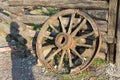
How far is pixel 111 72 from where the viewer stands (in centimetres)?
705

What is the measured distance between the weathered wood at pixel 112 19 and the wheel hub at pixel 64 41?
850mm

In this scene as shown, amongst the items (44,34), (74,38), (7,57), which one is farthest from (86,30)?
(7,57)

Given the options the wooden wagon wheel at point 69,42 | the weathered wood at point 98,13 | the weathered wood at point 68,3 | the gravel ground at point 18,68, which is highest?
the weathered wood at point 68,3

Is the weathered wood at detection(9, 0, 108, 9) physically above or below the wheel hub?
above

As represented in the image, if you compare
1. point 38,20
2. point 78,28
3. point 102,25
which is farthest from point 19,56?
point 102,25

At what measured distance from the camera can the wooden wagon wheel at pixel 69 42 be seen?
23.3 feet

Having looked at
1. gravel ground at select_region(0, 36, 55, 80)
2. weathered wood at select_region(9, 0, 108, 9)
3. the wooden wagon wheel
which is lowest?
gravel ground at select_region(0, 36, 55, 80)

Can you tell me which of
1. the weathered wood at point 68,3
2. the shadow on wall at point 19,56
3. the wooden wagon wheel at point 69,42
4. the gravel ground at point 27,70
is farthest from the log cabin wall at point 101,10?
the shadow on wall at point 19,56

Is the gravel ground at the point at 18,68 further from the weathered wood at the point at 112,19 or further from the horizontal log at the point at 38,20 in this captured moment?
the weathered wood at the point at 112,19

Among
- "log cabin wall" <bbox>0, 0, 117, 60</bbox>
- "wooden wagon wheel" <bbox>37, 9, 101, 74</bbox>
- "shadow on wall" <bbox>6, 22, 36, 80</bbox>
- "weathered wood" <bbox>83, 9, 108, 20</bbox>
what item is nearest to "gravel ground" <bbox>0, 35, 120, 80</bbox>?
"shadow on wall" <bbox>6, 22, 36, 80</bbox>

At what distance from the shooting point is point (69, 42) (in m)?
7.14

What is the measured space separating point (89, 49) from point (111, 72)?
732mm

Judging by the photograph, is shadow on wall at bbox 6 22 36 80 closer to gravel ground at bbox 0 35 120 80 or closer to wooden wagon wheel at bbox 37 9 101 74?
gravel ground at bbox 0 35 120 80

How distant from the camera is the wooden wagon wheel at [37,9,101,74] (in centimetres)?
711
